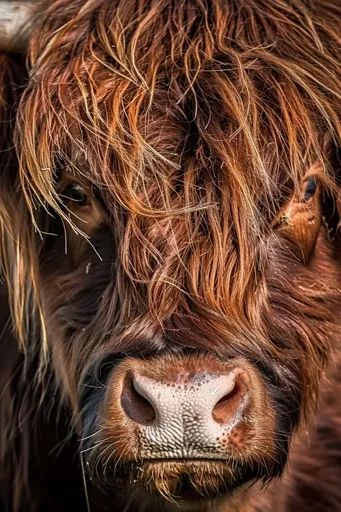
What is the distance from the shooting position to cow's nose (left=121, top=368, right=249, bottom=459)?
→ 7.48ft

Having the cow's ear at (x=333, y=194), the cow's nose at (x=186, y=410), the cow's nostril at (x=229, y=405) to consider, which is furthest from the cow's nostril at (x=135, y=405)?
the cow's ear at (x=333, y=194)

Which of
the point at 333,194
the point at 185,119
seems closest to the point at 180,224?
the point at 185,119

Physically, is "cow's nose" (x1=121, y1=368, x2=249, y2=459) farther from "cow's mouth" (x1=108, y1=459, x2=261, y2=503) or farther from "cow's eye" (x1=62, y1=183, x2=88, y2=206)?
"cow's eye" (x1=62, y1=183, x2=88, y2=206)

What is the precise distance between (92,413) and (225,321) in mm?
307

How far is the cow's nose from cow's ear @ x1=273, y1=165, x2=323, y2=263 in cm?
37

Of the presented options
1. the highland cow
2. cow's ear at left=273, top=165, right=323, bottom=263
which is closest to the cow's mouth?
the highland cow

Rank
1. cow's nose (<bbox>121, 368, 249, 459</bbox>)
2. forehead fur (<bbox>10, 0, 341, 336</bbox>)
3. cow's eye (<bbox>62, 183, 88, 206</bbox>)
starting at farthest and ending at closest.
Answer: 1. cow's eye (<bbox>62, 183, 88, 206</bbox>)
2. forehead fur (<bbox>10, 0, 341, 336</bbox>)
3. cow's nose (<bbox>121, 368, 249, 459</bbox>)

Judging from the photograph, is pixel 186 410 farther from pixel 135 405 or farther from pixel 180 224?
pixel 180 224

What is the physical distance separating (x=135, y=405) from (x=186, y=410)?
108 millimetres

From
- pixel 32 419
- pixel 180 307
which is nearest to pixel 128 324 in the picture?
pixel 180 307

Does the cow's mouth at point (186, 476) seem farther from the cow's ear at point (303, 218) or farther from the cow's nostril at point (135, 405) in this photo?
the cow's ear at point (303, 218)

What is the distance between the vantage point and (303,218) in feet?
8.77

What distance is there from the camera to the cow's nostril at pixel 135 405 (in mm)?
2330

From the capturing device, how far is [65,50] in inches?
108
